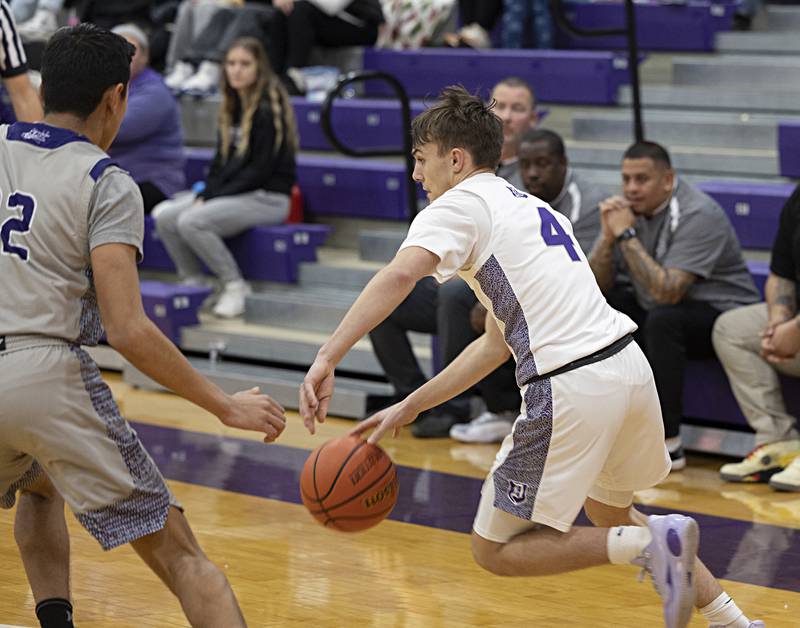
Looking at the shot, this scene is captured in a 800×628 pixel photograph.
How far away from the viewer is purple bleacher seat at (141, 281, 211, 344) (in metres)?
8.03

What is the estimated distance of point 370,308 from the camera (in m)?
3.32

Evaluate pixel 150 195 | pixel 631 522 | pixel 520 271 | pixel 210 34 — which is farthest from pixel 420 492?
pixel 210 34

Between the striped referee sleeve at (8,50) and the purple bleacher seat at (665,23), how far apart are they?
4.62 m

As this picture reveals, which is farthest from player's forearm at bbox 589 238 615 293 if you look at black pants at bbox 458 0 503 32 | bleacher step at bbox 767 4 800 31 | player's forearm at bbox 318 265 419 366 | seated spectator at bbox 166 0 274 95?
seated spectator at bbox 166 0 274 95

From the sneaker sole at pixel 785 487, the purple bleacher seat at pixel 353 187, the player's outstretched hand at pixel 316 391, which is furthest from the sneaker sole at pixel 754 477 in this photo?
the purple bleacher seat at pixel 353 187

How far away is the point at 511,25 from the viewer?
9.66 meters

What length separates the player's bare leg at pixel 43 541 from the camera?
350 centimetres

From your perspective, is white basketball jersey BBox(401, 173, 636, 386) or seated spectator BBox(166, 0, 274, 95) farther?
seated spectator BBox(166, 0, 274, 95)

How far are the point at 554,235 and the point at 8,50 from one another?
2606 millimetres

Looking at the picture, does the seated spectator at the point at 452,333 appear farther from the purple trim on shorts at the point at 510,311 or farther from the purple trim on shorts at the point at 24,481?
the purple trim on shorts at the point at 24,481

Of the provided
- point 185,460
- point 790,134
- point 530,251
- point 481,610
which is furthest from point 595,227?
point 530,251

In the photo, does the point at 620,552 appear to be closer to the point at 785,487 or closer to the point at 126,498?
the point at 126,498

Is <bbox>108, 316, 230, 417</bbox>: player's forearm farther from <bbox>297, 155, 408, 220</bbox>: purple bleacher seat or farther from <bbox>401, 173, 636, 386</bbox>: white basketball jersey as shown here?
<bbox>297, 155, 408, 220</bbox>: purple bleacher seat

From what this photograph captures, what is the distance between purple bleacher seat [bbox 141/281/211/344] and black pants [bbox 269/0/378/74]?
7.79ft
